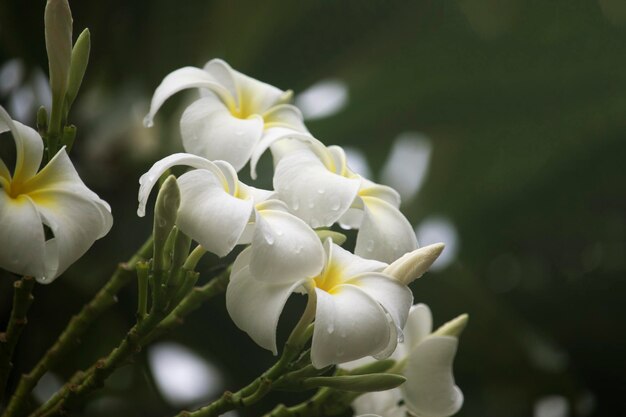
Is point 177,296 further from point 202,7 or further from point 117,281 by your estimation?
point 202,7

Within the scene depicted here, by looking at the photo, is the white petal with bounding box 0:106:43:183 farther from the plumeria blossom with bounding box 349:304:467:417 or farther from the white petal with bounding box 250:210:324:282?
the plumeria blossom with bounding box 349:304:467:417

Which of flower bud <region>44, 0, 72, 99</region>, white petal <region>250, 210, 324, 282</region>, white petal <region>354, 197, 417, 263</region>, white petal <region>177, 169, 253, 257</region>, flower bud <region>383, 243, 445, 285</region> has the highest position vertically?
flower bud <region>44, 0, 72, 99</region>

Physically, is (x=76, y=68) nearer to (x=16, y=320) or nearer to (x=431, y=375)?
(x=16, y=320)

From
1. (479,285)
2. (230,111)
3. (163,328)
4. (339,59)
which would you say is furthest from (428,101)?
(163,328)

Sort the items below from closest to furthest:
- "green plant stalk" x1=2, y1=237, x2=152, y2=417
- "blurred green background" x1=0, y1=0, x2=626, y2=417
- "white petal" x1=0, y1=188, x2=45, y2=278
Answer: "white petal" x1=0, y1=188, x2=45, y2=278, "green plant stalk" x1=2, y1=237, x2=152, y2=417, "blurred green background" x1=0, y1=0, x2=626, y2=417

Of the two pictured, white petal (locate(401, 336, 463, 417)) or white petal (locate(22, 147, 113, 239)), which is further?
white petal (locate(401, 336, 463, 417))

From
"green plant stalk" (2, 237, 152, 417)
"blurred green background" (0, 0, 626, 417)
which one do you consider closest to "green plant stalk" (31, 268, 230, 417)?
"green plant stalk" (2, 237, 152, 417)
